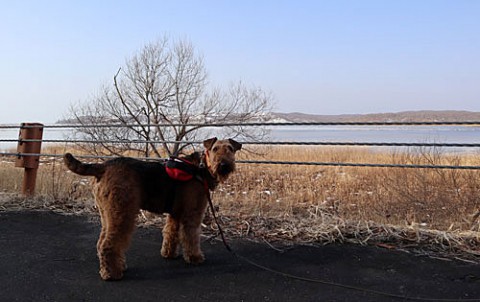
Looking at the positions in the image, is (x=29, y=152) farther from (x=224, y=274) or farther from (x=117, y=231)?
(x=224, y=274)

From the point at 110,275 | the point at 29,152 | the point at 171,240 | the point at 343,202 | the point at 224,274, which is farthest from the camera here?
the point at 343,202

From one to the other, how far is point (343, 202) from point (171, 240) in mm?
6472

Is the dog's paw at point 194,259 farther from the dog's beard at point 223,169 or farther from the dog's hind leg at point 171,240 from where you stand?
the dog's beard at point 223,169

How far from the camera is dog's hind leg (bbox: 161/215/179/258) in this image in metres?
4.55

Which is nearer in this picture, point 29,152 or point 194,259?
point 194,259

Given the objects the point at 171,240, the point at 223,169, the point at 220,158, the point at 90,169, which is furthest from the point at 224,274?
the point at 90,169

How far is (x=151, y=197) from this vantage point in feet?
14.2

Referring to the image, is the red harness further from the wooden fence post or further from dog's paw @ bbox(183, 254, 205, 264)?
the wooden fence post

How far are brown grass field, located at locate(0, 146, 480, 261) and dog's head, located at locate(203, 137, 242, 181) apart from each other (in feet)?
4.28

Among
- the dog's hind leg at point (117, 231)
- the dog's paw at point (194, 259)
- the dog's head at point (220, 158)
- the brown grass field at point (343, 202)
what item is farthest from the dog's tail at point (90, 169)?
the brown grass field at point (343, 202)

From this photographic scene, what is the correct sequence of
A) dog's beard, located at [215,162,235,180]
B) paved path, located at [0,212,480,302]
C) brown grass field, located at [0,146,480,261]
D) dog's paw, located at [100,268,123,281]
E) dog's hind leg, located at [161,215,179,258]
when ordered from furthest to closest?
brown grass field, located at [0,146,480,261] < dog's hind leg, located at [161,215,179,258] < dog's beard, located at [215,162,235,180] < dog's paw, located at [100,268,123,281] < paved path, located at [0,212,480,302]

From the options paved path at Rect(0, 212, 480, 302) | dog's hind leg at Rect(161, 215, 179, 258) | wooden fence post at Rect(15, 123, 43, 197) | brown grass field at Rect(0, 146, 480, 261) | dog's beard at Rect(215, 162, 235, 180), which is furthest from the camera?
wooden fence post at Rect(15, 123, 43, 197)

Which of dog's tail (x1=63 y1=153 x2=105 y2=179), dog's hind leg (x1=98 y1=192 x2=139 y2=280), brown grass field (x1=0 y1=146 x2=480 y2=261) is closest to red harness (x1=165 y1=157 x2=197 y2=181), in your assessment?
dog's hind leg (x1=98 y1=192 x2=139 y2=280)

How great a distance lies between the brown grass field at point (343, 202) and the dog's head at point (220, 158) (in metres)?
1.31
